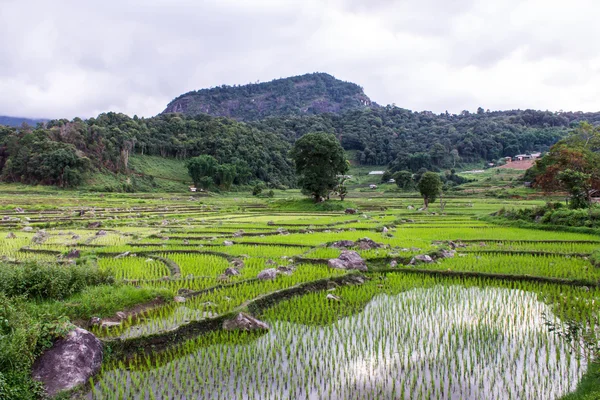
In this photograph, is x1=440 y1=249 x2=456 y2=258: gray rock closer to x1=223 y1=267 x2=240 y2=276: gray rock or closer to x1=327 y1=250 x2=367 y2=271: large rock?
x1=327 y1=250 x2=367 y2=271: large rock

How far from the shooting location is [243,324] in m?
7.61

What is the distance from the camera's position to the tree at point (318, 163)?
42375mm

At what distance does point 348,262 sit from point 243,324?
561 centimetres

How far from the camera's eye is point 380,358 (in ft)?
21.4

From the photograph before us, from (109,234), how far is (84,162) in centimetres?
5406

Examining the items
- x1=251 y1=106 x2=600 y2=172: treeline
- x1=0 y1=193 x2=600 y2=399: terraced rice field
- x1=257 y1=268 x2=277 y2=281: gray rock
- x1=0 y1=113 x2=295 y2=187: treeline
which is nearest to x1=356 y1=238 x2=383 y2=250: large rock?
x1=0 y1=193 x2=600 y2=399: terraced rice field

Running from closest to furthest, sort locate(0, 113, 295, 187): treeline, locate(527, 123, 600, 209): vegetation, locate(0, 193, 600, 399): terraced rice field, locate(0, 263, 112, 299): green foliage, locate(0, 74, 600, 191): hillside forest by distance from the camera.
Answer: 1. locate(0, 193, 600, 399): terraced rice field
2. locate(0, 263, 112, 299): green foliage
3. locate(527, 123, 600, 209): vegetation
4. locate(0, 113, 295, 187): treeline
5. locate(0, 74, 600, 191): hillside forest

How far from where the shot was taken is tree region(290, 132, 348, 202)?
42375mm

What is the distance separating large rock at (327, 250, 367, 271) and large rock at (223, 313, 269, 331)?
4872 millimetres

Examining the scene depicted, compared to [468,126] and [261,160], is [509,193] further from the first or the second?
[468,126]

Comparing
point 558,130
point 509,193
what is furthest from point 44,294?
point 558,130

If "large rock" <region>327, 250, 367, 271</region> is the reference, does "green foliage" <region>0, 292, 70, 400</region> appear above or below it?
above

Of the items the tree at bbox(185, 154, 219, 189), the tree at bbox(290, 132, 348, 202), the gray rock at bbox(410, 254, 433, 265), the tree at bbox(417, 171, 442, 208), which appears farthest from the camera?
the tree at bbox(185, 154, 219, 189)

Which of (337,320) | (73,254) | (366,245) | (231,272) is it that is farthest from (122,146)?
(337,320)
